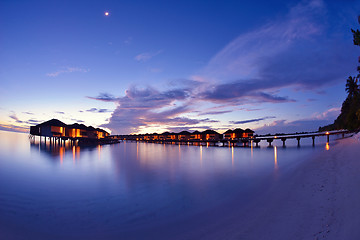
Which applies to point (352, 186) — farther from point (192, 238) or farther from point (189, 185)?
point (189, 185)

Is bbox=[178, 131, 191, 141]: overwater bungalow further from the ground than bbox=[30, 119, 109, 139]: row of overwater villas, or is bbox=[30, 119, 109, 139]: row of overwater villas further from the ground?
bbox=[30, 119, 109, 139]: row of overwater villas

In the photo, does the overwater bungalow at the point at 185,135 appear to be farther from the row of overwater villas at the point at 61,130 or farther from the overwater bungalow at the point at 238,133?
the row of overwater villas at the point at 61,130

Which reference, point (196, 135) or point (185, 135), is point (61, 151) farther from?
point (196, 135)

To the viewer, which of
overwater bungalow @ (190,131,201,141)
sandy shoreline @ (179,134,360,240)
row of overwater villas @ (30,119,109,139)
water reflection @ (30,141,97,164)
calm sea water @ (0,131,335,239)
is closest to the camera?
sandy shoreline @ (179,134,360,240)

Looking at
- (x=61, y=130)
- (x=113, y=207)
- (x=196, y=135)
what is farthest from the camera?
(x=196, y=135)

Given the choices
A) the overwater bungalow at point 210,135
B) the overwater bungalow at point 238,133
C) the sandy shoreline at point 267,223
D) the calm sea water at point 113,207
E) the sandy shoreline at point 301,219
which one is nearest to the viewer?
the sandy shoreline at point 301,219

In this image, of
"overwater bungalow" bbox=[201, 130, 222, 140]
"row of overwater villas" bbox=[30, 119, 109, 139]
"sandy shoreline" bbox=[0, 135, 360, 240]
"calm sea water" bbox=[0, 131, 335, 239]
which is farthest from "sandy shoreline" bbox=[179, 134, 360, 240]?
"overwater bungalow" bbox=[201, 130, 222, 140]

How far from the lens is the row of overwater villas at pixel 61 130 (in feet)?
198

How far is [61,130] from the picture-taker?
2564 inches

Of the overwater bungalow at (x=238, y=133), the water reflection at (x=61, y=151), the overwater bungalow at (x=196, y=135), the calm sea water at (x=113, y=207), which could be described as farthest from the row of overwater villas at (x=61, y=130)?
the overwater bungalow at (x=238, y=133)

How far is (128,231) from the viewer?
7066mm

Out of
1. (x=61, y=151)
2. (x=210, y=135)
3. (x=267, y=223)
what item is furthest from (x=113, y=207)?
(x=210, y=135)

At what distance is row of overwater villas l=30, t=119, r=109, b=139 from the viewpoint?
60312 mm

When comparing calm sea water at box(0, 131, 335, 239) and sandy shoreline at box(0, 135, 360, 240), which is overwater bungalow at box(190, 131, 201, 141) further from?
sandy shoreline at box(0, 135, 360, 240)
